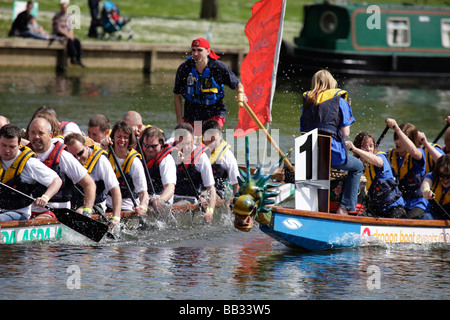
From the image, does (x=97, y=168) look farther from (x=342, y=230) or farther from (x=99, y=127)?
(x=342, y=230)

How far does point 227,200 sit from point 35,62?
43.0 feet

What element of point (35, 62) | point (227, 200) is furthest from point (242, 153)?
point (35, 62)

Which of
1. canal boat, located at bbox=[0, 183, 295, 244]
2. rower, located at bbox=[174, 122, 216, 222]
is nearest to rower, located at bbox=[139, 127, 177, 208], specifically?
rower, located at bbox=[174, 122, 216, 222]

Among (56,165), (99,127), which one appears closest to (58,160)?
(56,165)

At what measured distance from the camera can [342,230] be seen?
29.3 ft

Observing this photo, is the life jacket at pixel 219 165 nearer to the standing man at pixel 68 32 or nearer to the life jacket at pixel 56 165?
the life jacket at pixel 56 165

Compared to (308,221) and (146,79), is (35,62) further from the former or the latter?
(308,221)

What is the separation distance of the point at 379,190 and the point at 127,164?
2788mm

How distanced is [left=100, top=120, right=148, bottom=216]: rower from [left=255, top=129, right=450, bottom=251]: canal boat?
157 cm

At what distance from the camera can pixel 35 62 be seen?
2236cm

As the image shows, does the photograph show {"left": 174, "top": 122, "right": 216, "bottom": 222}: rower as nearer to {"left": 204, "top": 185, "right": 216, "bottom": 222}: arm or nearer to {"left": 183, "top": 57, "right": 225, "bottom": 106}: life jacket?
{"left": 204, "top": 185, "right": 216, "bottom": 222}: arm

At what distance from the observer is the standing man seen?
22094 millimetres
